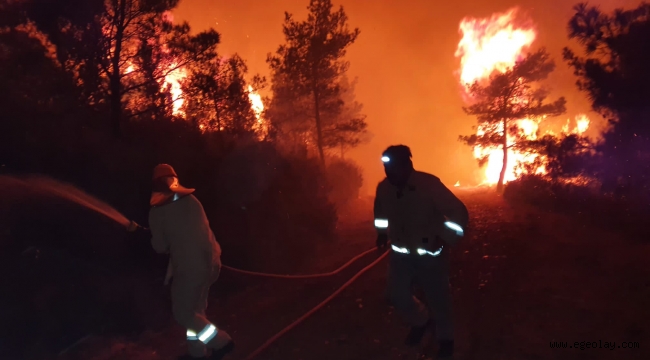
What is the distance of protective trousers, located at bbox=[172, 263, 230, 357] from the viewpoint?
4.54 metres

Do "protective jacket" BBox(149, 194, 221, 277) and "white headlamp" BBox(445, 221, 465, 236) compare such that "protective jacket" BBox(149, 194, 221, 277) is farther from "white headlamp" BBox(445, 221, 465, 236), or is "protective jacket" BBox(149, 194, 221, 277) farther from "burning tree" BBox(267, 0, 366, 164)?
"burning tree" BBox(267, 0, 366, 164)

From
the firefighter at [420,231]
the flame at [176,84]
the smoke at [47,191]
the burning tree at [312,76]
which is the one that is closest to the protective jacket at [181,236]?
the smoke at [47,191]

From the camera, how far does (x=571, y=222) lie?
11.4 metres

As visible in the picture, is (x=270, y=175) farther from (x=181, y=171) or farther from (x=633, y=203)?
(x=633, y=203)

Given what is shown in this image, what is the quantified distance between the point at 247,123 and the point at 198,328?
471 inches

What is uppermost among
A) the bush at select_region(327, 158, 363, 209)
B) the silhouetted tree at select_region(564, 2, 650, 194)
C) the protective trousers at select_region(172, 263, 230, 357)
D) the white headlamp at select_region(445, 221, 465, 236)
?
the silhouetted tree at select_region(564, 2, 650, 194)

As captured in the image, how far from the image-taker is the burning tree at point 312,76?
21.8 metres

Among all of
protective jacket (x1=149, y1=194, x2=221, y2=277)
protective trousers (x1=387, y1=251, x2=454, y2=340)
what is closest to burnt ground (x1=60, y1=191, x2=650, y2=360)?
protective trousers (x1=387, y1=251, x2=454, y2=340)

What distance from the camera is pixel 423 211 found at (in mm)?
4109

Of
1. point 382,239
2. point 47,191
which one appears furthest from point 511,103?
point 47,191

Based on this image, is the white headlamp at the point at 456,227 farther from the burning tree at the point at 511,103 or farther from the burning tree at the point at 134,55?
the burning tree at the point at 511,103

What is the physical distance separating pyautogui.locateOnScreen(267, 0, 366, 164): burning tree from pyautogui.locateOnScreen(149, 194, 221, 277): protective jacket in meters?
14.9

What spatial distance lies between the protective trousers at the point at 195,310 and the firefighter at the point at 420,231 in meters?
1.94

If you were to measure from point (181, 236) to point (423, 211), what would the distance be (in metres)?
2.38
